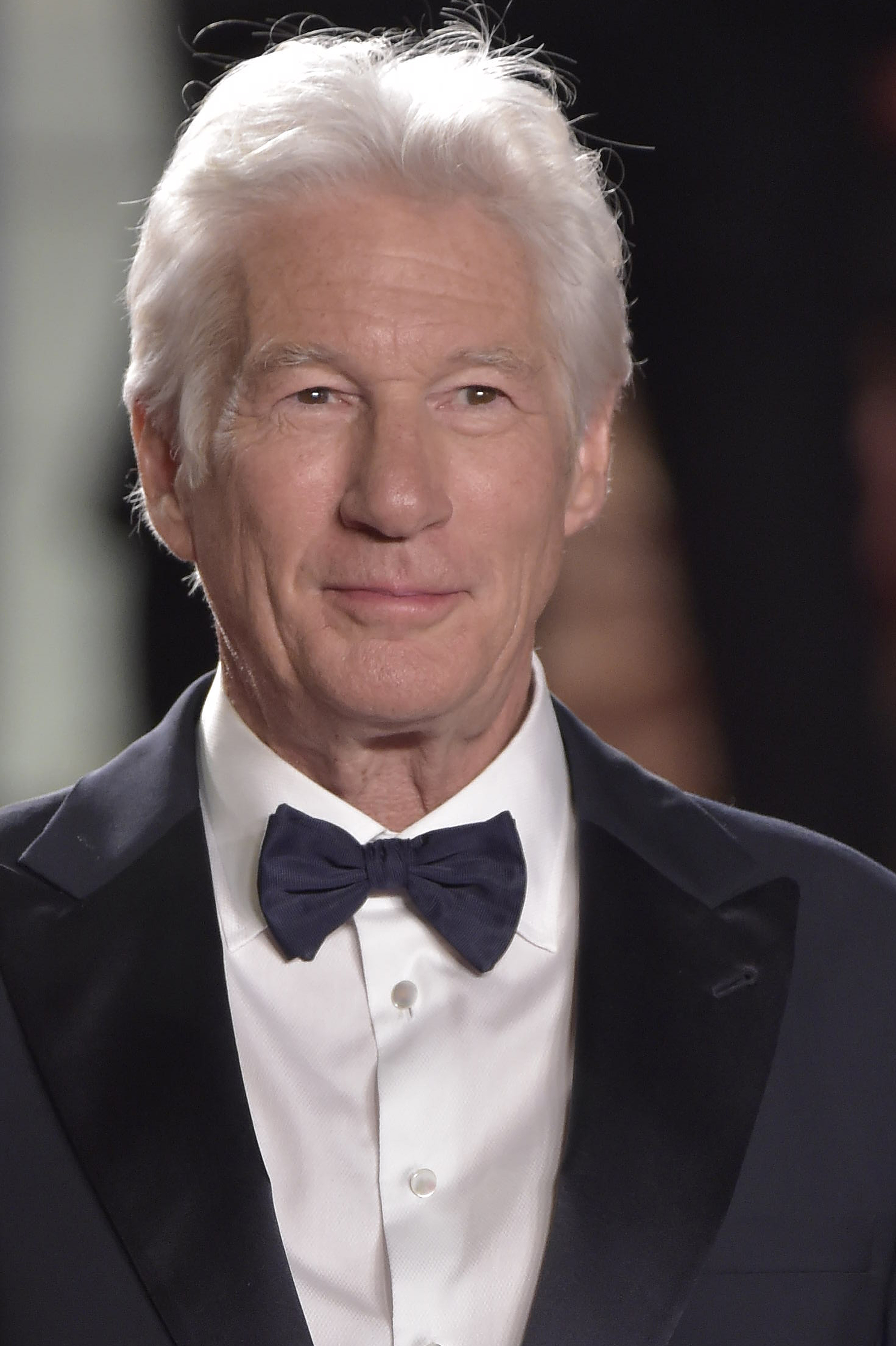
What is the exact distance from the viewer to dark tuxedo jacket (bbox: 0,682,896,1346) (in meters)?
1.81

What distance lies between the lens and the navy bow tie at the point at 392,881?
198 cm

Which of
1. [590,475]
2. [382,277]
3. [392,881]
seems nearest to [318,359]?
[382,277]

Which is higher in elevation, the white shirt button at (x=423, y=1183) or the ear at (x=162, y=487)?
the ear at (x=162, y=487)

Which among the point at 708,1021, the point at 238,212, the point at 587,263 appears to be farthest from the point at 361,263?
the point at 708,1021

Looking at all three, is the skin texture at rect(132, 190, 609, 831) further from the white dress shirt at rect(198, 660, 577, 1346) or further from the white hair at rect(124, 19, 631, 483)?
the white dress shirt at rect(198, 660, 577, 1346)

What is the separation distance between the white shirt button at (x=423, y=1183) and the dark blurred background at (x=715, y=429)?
1501 mm

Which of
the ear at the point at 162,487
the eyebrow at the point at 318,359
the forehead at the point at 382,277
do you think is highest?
the forehead at the point at 382,277

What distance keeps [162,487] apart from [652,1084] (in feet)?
2.96

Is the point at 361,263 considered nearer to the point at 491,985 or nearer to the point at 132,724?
the point at 491,985

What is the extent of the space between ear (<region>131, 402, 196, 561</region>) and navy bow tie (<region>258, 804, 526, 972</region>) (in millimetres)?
380

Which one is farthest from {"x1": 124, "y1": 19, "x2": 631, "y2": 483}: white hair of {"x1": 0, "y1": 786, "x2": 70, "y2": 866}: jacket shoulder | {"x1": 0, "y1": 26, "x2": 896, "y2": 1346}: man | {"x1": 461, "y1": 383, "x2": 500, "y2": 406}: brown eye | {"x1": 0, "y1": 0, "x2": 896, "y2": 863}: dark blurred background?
{"x1": 0, "y1": 0, "x2": 896, "y2": 863}: dark blurred background

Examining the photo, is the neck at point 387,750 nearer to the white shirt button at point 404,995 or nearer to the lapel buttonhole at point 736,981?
the white shirt button at point 404,995

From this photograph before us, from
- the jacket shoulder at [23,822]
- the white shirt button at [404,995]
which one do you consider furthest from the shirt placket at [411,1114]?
the jacket shoulder at [23,822]

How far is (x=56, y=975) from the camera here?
1949 millimetres
